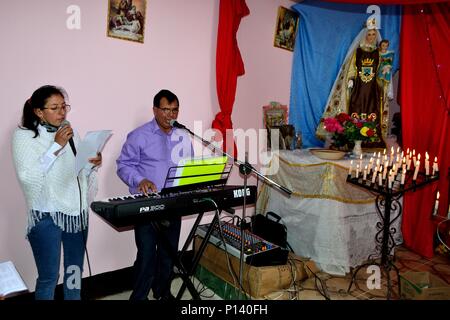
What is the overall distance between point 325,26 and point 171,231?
2710mm

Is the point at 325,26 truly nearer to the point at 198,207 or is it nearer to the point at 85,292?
the point at 198,207

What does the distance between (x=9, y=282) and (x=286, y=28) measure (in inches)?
129

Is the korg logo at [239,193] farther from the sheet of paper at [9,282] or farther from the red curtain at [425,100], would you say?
the red curtain at [425,100]

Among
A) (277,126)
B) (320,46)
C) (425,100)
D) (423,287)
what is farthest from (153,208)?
(425,100)

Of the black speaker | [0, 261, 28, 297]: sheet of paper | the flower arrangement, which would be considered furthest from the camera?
the flower arrangement

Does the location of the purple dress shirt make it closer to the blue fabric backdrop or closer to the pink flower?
the pink flower

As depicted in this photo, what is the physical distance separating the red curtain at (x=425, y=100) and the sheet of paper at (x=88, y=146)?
3.01 meters

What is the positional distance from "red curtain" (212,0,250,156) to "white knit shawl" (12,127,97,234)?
1.34 m

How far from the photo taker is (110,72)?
2.50 metres

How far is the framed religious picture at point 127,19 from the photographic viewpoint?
2.45m

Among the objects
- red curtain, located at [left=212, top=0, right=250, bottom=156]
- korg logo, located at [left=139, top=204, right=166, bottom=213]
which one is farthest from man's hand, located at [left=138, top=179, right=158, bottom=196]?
red curtain, located at [left=212, top=0, right=250, bottom=156]

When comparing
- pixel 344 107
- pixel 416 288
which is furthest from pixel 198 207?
pixel 344 107

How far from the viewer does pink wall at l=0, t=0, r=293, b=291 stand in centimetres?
217

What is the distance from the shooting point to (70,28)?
2.30 m
